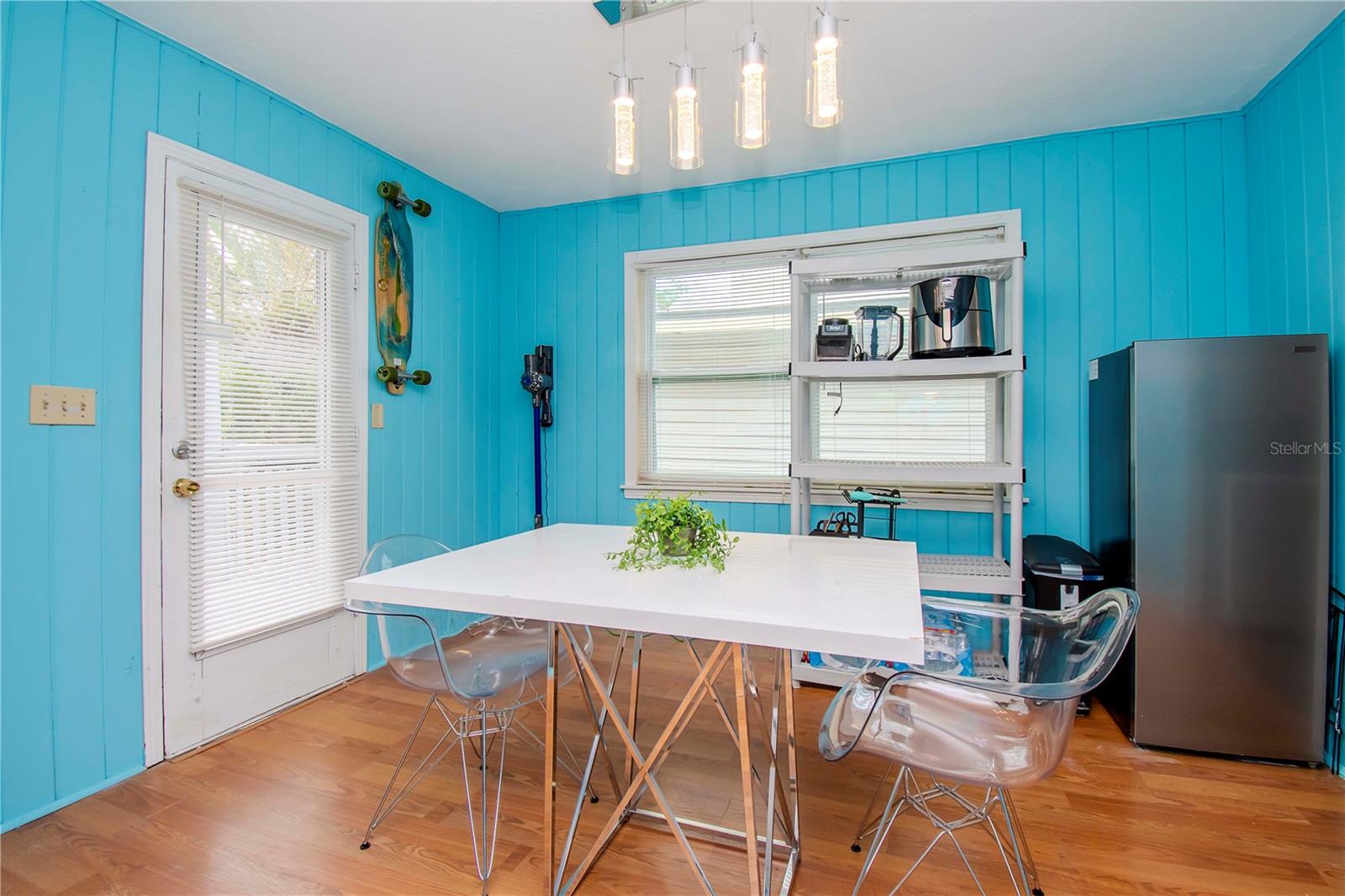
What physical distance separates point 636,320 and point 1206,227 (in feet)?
9.40

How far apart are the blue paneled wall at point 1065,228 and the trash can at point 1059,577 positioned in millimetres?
427

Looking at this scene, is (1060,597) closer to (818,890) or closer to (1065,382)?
(1065,382)

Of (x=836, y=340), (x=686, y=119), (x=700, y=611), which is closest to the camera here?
(x=700, y=611)

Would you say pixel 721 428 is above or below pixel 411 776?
above

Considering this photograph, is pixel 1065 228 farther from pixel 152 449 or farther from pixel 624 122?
pixel 152 449

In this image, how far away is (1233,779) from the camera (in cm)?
212

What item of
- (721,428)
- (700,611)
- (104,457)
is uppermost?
(721,428)

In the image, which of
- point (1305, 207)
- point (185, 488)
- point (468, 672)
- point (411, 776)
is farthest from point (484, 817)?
point (1305, 207)

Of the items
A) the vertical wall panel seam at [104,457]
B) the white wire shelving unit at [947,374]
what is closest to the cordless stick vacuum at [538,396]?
the white wire shelving unit at [947,374]

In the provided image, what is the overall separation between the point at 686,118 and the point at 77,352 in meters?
2.09

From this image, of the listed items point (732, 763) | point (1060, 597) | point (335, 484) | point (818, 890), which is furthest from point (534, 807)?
point (1060, 597)

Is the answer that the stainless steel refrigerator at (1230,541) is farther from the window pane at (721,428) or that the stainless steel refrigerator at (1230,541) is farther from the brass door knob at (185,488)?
the brass door knob at (185,488)

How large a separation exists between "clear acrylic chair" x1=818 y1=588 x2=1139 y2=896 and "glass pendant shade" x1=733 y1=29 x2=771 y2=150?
1397mm

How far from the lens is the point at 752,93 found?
1.61m
